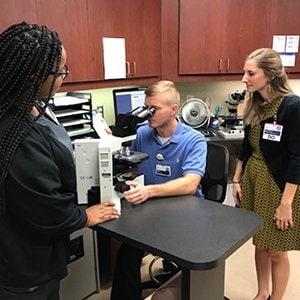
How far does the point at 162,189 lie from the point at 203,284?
424 mm

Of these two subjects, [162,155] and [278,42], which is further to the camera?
[278,42]

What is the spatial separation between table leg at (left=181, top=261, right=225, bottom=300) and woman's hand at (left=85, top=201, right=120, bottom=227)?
34cm

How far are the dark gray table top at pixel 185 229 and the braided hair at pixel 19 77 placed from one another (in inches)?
18.5

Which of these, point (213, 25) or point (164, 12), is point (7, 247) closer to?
point (164, 12)

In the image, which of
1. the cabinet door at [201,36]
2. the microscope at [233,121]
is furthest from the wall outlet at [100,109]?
the microscope at [233,121]

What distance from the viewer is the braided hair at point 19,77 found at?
1.04m

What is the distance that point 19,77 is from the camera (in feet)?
3.42

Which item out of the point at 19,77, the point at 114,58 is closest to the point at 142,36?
the point at 114,58

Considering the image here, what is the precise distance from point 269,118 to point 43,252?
130cm

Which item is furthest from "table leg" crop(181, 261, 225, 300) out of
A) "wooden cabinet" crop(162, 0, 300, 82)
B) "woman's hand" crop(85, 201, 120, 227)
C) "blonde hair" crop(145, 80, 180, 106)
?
"wooden cabinet" crop(162, 0, 300, 82)

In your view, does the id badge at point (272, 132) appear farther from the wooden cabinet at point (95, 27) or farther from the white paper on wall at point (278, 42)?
the white paper on wall at point (278, 42)

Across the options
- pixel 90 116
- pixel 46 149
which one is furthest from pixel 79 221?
pixel 90 116

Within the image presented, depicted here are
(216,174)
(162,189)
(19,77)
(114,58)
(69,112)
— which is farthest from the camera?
(114,58)

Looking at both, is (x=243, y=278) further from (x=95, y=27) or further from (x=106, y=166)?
(x=95, y=27)
